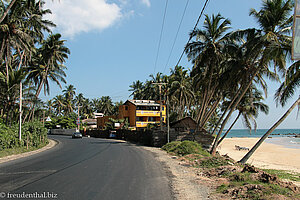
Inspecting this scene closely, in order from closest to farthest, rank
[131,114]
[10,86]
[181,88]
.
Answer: [10,86]
[181,88]
[131,114]

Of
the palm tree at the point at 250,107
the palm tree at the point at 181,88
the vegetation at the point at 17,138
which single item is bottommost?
the vegetation at the point at 17,138

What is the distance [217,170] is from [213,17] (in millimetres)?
18038

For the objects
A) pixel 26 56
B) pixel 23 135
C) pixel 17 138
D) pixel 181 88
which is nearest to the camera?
pixel 17 138

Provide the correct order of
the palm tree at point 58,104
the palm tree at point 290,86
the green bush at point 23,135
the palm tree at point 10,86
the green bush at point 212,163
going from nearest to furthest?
the green bush at point 212,163
the palm tree at point 290,86
the green bush at point 23,135
the palm tree at point 10,86
the palm tree at point 58,104

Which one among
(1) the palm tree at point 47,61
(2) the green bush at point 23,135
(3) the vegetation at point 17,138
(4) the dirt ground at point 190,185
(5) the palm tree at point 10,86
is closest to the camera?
(4) the dirt ground at point 190,185

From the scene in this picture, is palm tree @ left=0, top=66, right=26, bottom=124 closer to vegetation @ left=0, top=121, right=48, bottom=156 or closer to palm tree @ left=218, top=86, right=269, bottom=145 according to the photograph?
vegetation @ left=0, top=121, right=48, bottom=156

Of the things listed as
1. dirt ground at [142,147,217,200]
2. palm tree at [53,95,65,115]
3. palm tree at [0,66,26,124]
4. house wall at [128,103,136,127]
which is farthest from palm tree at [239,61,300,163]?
palm tree at [53,95,65,115]

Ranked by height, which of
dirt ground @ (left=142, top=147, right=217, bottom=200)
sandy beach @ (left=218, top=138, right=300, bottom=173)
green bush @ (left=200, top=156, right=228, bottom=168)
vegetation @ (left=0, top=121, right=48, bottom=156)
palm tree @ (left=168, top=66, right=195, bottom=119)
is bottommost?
sandy beach @ (left=218, top=138, right=300, bottom=173)

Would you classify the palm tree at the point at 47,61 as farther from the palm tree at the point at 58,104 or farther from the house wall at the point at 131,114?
the palm tree at the point at 58,104

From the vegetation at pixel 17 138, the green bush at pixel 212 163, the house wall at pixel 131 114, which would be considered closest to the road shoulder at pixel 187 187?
the green bush at pixel 212 163

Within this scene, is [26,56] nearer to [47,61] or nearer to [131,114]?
[47,61]

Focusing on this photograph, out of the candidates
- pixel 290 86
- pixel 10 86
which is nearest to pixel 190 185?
pixel 290 86

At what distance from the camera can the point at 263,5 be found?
17.5 metres

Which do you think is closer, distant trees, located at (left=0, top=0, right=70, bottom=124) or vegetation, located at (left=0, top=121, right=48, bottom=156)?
vegetation, located at (left=0, top=121, right=48, bottom=156)
